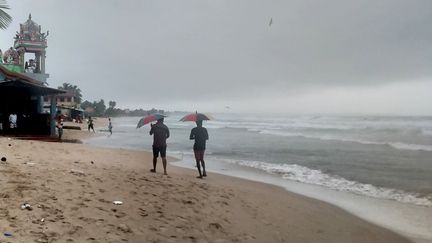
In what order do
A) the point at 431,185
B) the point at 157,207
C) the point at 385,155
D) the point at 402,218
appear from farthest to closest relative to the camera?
the point at 385,155, the point at 431,185, the point at 402,218, the point at 157,207

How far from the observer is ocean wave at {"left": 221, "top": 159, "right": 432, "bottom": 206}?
10.3 m

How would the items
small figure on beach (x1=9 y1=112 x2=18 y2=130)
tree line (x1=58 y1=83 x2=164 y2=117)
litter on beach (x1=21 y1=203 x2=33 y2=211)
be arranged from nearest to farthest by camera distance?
litter on beach (x1=21 y1=203 x2=33 y2=211)
small figure on beach (x1=9 y1=112 x2=18 y2=130)
tree line (x1=58 y1=83 x2=164 y2=117)

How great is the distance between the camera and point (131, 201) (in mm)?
6289

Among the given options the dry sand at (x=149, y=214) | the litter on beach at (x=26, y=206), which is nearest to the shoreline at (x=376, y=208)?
the dry sand at (x=149, y=214)

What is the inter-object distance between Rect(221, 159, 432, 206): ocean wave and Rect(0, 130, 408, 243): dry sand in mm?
2656

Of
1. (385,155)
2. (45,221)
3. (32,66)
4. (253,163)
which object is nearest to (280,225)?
(45,221)

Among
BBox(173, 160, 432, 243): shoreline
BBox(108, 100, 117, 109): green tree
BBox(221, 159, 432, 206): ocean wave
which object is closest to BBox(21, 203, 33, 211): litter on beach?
BBox(173, 160, 432, 243): shoreline

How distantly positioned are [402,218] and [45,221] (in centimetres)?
720

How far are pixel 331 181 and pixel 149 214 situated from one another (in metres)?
8.55

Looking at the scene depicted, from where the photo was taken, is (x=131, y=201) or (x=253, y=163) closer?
(x=131, y=201)

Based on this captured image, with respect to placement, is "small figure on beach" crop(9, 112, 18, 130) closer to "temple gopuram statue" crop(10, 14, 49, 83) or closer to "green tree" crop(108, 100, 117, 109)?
"temple gopuram statue" crop(10, 14, 49, 83)

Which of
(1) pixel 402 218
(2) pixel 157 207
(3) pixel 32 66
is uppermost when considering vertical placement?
(3) pixel 32 66

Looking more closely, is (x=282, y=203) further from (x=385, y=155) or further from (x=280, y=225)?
(x=385, y=155)

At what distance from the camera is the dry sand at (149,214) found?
15.4 ft
